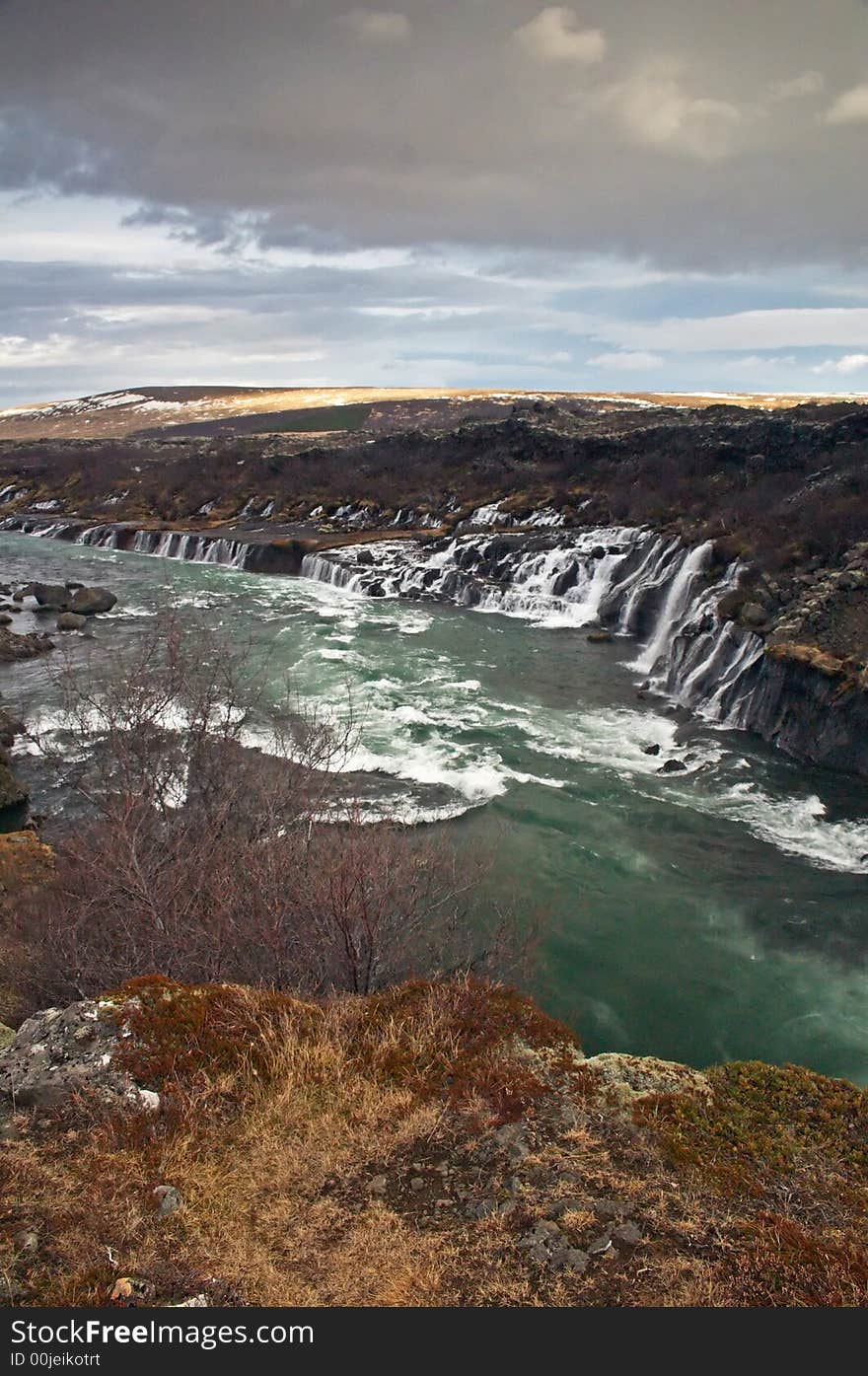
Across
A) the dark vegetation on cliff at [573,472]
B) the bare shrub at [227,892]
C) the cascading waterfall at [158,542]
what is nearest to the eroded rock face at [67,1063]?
the bare shrub at [227,892]

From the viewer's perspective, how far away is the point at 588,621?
129ft

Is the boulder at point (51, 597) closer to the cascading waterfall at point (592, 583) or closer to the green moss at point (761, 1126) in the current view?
the cascading waterfall at point (592, 583)

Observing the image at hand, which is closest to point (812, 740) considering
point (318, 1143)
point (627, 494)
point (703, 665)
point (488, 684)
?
point (703, 665)

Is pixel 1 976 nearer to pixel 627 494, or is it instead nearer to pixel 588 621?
pixel 588 621

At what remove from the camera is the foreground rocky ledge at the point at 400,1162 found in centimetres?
518

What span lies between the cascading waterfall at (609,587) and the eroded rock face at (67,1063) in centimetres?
2219

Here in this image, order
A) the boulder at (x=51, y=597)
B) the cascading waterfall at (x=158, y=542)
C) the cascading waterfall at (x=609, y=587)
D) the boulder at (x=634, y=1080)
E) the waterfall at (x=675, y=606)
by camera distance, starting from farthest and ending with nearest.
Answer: the cascading waterfall at (x=158, y=542)
the boulder at (x=51, y=597)
the waterfall at (x=675, y=606)
the cascading waterfall at (x=609, y=587)
the boulder at (x=634, y=1080)

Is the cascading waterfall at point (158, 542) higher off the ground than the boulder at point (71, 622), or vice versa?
the cascading waterfall at point (158, 542)

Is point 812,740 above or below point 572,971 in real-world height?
above

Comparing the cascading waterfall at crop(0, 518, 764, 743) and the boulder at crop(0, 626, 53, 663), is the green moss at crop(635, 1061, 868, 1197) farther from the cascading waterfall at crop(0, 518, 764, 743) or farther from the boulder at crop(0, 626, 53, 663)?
the boulder at crop(0, 626, 53, 663)

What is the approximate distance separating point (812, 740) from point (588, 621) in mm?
17542

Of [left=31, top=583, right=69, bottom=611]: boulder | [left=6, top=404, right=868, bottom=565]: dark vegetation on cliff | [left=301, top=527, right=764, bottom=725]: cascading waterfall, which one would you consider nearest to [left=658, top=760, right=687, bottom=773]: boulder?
[left=301, top=527, right=764, bottom=725]: cascading waterfall

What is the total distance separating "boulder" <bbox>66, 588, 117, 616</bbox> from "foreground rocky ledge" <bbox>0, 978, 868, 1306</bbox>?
35.1 metres

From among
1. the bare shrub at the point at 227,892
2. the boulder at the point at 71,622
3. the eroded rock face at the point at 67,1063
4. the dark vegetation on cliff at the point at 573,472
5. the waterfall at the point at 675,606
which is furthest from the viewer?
the dark vegetation on cliff at the point at 573,472
